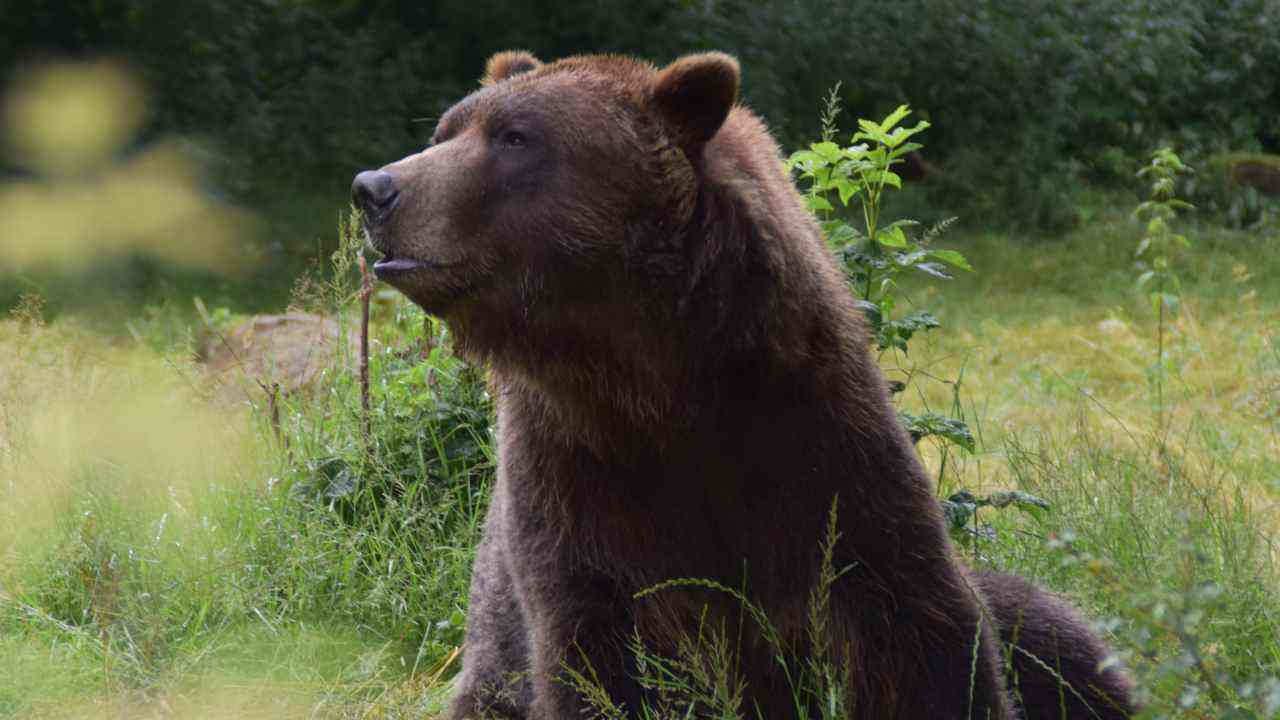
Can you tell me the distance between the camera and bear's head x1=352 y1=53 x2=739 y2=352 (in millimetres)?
3156

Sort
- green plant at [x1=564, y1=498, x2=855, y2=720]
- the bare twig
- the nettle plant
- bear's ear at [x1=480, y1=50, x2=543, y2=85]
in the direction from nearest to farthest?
green plant at [x1=564, y1=498, x2=855, y2=720] → bear's ear at [x1=480, y1=50, x2=543, y2=85] → the nettle plant → the bare twig

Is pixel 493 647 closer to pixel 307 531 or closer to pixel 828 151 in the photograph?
pixel 307 531

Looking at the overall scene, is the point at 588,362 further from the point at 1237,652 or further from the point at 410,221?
the point at 1237,652

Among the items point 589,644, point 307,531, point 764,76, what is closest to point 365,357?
point 307,531

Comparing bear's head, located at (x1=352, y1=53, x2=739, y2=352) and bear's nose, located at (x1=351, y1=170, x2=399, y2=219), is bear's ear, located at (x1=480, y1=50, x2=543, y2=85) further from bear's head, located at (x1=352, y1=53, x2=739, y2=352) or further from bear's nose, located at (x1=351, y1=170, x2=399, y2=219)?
bear's nose, located at (x1=351, y1=170, x2=399, y2=219)

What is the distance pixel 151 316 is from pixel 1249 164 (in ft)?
31.5

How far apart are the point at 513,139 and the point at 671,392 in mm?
657

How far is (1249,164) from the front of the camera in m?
13.4

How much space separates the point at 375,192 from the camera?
3111mm

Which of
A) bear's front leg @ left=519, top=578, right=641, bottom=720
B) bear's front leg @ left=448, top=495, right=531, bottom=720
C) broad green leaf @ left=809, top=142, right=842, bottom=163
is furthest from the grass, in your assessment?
bear's front leg @ left=519, top=578, right=641, bottom=720

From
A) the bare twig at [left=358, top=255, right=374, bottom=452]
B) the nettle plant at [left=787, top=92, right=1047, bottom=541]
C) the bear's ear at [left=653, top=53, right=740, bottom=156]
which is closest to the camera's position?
the bear's ear at [left=653, top=53, right=740, bottom=156]

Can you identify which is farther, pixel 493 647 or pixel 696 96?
pixel 493 647

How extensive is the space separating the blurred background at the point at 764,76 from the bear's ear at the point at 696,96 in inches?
354

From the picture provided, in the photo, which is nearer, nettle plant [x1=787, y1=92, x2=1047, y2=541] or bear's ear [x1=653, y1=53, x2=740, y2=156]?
bear's ear [x1=653, y1=53, x2=740, y2=156]
